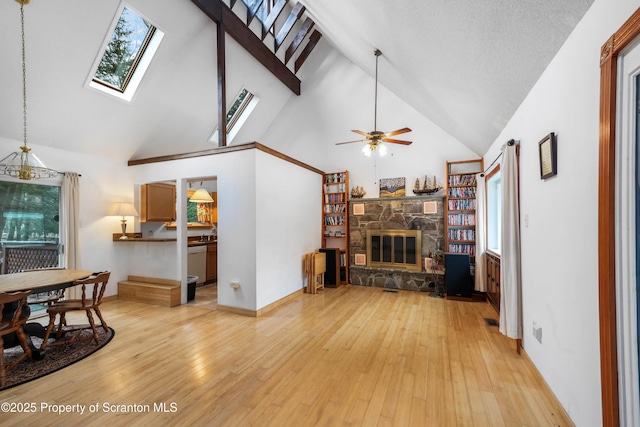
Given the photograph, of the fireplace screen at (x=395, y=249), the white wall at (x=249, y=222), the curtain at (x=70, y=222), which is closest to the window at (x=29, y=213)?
the curtain at (x=70, y=222)

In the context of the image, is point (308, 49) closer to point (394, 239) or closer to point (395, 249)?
point (394, 239)

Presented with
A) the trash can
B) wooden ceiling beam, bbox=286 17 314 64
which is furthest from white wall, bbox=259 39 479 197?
the trash can

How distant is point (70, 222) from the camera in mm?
4215

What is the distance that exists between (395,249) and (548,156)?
3851 mm

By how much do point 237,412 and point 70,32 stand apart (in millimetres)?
4437

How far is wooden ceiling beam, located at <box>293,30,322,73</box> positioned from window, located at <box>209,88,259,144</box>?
1369mm

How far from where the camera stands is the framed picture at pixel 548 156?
1897mm

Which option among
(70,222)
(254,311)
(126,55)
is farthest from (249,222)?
(126,55)

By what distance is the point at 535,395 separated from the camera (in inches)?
80.4

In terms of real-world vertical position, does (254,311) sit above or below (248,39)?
below

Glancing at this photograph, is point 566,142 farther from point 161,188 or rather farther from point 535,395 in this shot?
point 161,188

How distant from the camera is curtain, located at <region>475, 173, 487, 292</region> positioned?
14.9ft

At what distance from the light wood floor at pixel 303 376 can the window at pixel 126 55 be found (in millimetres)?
3442

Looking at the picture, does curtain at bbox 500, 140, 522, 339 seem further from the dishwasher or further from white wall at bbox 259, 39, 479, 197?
the dishwasher
